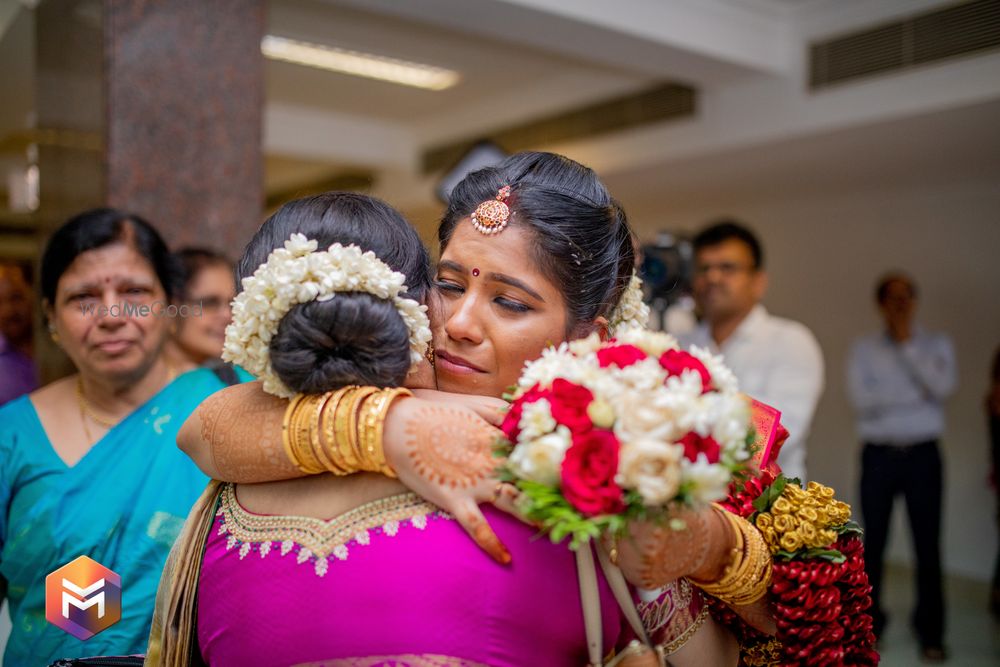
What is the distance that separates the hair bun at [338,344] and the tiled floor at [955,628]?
436 cm

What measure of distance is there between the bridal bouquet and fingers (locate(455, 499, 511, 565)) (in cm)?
6

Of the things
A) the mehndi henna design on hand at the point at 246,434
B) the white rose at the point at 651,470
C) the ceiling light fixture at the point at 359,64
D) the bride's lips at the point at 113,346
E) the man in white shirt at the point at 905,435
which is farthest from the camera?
the ceiling light fixture at the point at 359,64

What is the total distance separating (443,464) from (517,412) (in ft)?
0.38

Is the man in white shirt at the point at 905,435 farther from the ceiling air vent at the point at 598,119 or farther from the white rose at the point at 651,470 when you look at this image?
the white rose at the point at 651,470

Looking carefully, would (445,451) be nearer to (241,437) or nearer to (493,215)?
(241,437)

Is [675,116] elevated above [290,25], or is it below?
below

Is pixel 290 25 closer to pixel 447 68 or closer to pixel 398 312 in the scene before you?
pixel 447 68

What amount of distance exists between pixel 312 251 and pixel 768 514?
79 cm

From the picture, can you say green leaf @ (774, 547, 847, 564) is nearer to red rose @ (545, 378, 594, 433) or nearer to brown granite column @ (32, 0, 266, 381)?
red rose @ (545, 378, 594, 433)

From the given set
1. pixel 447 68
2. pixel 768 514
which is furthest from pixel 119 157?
pixel 447 68

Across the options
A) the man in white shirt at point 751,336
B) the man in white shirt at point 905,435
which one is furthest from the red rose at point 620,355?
the man in white shirt at point 905,435

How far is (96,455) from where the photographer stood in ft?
7.08

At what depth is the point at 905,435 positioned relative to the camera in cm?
536

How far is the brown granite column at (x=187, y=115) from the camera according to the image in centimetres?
334
